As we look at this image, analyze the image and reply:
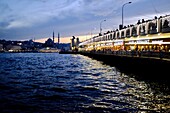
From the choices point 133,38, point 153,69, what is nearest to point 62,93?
point 153,69

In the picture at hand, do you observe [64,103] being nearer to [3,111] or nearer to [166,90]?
[3,111]

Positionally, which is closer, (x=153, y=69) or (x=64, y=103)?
(x=64, y=103)

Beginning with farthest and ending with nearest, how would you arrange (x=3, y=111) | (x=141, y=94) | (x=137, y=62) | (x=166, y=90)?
(x=137, y=62) < (x=166, y=90) < (x=141, y=94) < (x=3, y=111)

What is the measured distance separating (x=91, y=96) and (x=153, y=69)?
17.9m

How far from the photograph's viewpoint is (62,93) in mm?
24312

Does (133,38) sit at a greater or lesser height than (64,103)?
greater

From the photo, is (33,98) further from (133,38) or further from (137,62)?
(133,38)

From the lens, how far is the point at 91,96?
22781mm

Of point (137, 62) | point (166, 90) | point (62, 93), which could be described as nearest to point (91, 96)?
point (62, 93)

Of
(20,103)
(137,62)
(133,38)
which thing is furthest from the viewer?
(133,38)

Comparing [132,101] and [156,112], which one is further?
[132,101]

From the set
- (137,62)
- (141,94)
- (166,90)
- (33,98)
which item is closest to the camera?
(33,98)

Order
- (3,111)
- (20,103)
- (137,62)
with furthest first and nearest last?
(137,62), (20,103), (3,111)

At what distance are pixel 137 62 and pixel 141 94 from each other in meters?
→ 21.1
